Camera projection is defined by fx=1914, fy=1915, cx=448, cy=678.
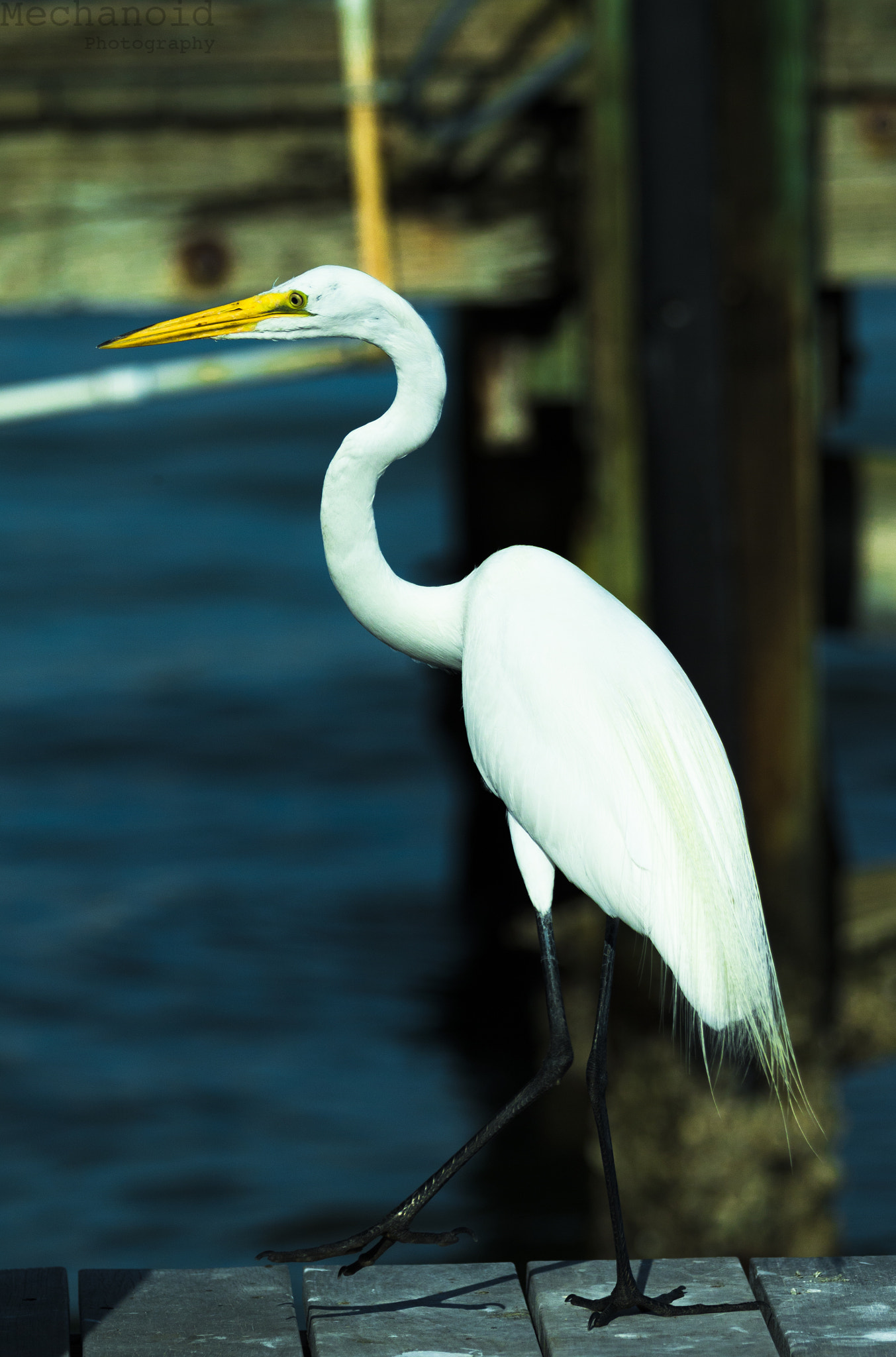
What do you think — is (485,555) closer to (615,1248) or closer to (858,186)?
(858,186)

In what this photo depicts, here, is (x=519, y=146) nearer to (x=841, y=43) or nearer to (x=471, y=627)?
(x=841, y=43)

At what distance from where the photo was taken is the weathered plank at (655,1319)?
7.14 feet

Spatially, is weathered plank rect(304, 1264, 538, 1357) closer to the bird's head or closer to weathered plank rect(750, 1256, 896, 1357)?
weathered plank rect(750, 1256, 896, 1357)

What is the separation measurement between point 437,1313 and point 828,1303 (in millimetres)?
461

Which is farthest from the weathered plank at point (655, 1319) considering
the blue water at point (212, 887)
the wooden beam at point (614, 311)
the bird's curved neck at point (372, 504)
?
the blue water at point (212, 887)

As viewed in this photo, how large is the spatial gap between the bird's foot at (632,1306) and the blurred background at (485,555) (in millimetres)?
1480

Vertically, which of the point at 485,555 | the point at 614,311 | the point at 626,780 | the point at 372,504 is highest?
the point at 614,311

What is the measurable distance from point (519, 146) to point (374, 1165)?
115 inches

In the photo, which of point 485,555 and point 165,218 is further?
point 485,555

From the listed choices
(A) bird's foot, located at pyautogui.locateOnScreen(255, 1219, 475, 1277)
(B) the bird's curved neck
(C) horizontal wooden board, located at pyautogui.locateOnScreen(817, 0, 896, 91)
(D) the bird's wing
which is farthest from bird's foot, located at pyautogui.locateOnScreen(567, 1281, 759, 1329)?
(C) horizontal wooden board, located at pyautogui.locateOnScreen(817, 0, 896, 91)

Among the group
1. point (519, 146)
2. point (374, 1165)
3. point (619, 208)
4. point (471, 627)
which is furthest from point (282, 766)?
point (471, 627)

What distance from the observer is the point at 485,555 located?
550 centimetres

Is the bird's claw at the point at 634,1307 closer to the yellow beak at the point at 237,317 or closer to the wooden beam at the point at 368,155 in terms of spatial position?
the yellow beak at the point at 237,317

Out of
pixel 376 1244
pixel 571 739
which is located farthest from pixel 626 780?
pixel 376 1244
